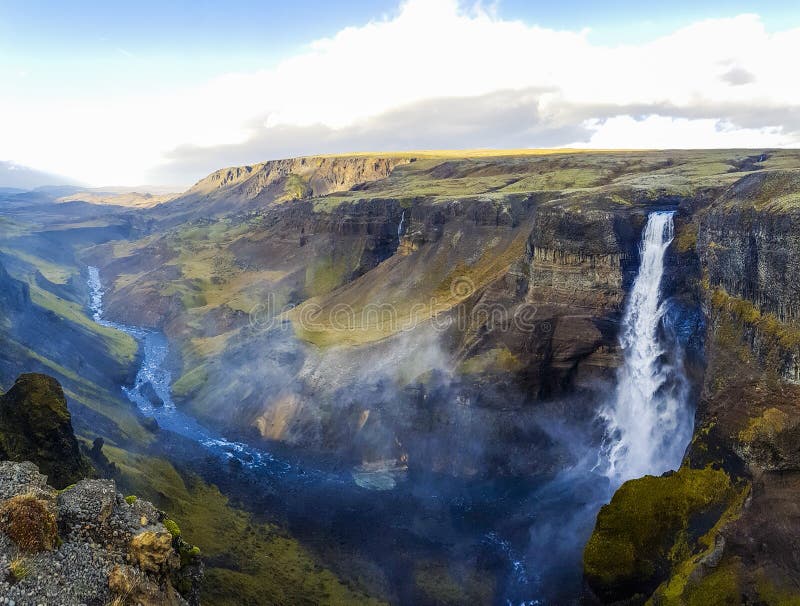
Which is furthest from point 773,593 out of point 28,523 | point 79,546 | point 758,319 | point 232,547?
point 232,547

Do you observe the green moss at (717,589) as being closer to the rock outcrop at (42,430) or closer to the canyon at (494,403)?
the canyon at (494,403)

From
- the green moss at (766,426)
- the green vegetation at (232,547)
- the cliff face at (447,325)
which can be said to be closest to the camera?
the green moss at (766,426)

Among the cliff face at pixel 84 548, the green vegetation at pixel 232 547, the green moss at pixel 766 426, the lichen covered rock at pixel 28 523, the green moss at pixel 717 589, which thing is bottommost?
the green vegetation at pixel 232 547

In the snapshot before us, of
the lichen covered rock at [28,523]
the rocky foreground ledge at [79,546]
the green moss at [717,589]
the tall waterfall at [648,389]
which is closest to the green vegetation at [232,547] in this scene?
the rocky foreground ledge at [79,546]

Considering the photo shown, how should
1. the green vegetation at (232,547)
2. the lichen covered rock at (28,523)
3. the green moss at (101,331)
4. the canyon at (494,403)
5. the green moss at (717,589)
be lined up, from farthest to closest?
the green moss at (101,331), the green vegetation at (232,547), the canyon at (494,403), the green moss at (717,589), the lichen covered rock at (28,523)

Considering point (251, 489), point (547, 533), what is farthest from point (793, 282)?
point (251, 489)

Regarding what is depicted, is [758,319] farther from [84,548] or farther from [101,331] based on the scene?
[101,331]

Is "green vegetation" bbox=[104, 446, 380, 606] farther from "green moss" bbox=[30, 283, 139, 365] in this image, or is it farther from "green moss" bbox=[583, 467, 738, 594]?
"green moss" bbox=[30, 283, 139, 365]

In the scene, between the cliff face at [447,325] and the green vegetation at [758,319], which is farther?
the cliff face at [447,325]
